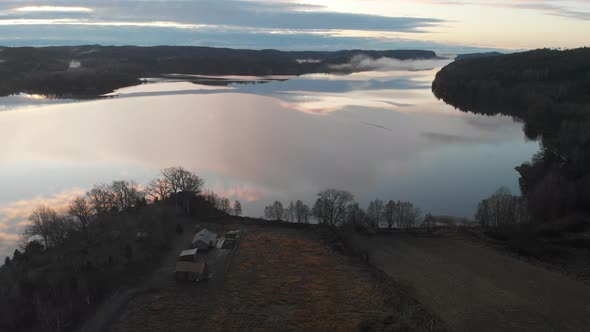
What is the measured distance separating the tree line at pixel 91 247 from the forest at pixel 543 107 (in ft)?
24.2

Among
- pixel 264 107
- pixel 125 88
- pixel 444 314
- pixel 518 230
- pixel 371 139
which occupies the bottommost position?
pixel 444 314

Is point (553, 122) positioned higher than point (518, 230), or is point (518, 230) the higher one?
point (553, 122)

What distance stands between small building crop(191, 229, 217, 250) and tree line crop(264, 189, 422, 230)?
218 cm

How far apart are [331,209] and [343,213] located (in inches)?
11.5

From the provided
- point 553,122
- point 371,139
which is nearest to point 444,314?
point 371,139

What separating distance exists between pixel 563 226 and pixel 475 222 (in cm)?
184

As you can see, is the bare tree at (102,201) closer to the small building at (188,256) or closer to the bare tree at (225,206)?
the bare tree at (225,206)

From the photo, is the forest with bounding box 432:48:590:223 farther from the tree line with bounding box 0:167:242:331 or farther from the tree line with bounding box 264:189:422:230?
the tree line with bounding box 0:167:242:331

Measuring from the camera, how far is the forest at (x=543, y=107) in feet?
34.7

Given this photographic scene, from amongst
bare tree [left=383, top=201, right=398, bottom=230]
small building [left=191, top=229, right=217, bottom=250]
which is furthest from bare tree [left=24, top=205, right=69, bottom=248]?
bare tree [left=383, top=201, right=398, bottom=230]

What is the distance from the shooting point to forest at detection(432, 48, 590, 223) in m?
10.6

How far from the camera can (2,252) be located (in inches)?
345

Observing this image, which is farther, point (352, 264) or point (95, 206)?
point (95, 206)

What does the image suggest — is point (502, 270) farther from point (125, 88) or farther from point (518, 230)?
point (125, 88)
